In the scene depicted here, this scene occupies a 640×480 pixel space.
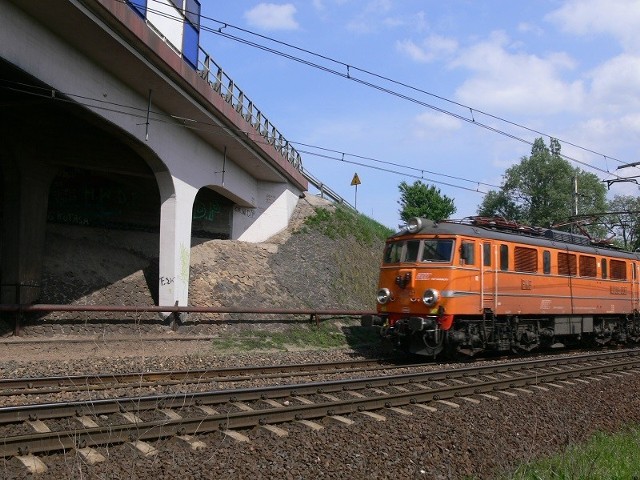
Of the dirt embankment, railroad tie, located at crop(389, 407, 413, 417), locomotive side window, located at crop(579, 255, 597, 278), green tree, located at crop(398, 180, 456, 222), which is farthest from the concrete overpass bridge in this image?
green tree, located at crop(398, 180, 456, 222)

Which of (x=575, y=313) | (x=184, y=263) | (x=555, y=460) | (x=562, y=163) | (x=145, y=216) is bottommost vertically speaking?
(x=555, y=460)

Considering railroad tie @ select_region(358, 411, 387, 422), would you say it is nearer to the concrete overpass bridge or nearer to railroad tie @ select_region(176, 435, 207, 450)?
railroad tie @ select_region(176, 435, 207, 450)

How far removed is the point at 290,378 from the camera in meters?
11.2

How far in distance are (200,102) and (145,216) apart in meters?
6.87

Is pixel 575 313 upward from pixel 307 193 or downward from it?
downward

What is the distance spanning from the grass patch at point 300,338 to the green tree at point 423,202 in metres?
40.7

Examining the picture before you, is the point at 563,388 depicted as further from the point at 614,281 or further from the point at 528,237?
the point at 614,281

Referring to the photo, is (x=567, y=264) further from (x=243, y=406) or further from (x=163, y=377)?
(x=243, y=406)

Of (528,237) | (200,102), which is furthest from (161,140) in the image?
(528,237)

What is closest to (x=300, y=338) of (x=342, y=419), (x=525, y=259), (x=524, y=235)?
(x=525, y=259)

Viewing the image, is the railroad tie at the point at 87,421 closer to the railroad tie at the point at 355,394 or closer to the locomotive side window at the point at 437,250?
the railroad tie at the point at 355,394

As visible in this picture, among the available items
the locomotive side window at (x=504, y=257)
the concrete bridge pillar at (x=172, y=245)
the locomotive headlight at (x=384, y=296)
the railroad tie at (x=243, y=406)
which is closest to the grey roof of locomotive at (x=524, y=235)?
the locomotive side window at (x=504, y=257)

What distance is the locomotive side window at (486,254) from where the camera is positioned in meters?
14.4

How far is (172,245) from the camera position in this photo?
58.0 feet
